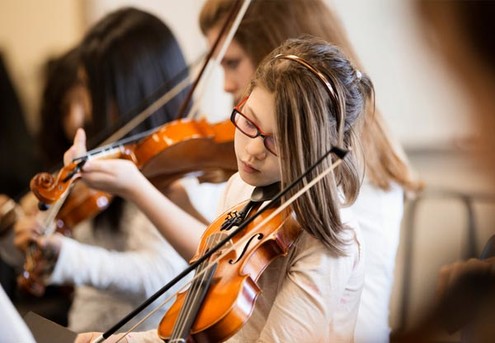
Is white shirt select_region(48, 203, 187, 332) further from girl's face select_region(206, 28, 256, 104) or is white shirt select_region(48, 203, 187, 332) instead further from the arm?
girl's face select_region(206, 28, 256, 104)

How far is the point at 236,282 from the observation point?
2.42 ft

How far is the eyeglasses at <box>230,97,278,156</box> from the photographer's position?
761mm

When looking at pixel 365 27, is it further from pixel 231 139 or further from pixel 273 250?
pixel 273 250

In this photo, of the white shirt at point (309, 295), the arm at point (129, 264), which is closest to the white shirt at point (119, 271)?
the arm at point (129, 264)

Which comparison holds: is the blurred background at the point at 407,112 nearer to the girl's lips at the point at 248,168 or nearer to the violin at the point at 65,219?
the violin at the point at 65,219

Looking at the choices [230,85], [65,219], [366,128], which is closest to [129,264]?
[65,219]

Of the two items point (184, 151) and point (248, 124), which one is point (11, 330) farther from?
point (184, 151)

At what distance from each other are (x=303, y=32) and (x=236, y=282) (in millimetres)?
443

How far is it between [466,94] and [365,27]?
147 centimetres

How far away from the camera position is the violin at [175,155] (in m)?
1.03

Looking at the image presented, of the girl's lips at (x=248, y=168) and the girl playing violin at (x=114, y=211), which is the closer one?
the girl's lips at (x=248, y=168)

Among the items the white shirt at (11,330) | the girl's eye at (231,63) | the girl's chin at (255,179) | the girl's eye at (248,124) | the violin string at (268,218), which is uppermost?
the girl's eye at (248,124)

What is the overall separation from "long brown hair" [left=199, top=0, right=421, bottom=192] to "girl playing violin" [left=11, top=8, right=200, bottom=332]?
32 centimetres

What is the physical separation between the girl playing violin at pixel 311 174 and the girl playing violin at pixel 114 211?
39cm
